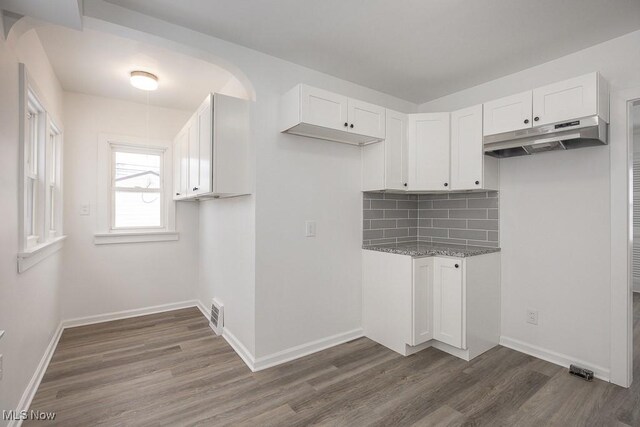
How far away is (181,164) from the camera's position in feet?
11.1

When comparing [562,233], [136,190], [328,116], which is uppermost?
[328,116]

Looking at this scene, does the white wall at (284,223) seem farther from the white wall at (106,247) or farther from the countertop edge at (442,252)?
the white wall at (106,247)

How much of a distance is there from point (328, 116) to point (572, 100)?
1.74 metres

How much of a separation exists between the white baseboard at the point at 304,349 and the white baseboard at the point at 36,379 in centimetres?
142

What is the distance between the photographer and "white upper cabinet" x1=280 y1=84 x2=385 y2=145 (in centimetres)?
243

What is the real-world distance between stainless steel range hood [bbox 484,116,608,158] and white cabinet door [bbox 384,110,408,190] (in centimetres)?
71

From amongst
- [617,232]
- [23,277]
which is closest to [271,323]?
[23,277]

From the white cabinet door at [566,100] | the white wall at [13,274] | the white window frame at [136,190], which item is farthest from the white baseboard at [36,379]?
the white cabinet door at [566,100]

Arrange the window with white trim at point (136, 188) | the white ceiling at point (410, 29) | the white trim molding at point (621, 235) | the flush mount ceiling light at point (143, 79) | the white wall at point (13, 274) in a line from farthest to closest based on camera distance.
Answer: the window with white trim at point (136, 188), the flush mount ceiling light at point (143, 79), the white trim molding at point (621, 235), the white ceiling at point (410, 29), the white wall at point (13, 274)

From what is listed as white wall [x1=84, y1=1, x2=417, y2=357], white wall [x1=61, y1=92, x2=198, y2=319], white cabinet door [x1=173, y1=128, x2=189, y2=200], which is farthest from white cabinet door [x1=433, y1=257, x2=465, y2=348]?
white wall [x1=61, y1=92, x2=198, y2=319]

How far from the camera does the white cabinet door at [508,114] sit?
2410 millimetres

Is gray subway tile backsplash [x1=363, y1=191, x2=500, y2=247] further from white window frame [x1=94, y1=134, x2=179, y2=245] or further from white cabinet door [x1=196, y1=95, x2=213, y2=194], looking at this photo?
white window frame [x1=94, y1=134, x2=179, y2=245]

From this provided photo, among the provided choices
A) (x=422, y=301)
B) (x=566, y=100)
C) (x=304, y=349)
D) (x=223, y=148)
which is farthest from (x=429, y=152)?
(x=304, y=349)

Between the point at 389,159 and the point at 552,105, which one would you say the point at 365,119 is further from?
the point at 552,105
